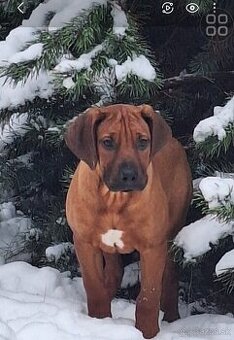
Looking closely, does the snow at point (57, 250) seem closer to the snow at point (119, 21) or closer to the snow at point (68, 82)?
the snow at point (68, 82)

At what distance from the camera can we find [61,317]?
3074 millimetres

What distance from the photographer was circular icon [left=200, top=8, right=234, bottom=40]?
11.0 ft

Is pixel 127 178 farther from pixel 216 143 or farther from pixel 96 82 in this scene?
pixel 96 82

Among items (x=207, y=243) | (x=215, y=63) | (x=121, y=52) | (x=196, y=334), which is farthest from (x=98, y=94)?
(x=196, y=334)

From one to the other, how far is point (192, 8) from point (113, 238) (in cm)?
96

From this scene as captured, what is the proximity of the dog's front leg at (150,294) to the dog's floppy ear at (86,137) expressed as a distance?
16.0 inches

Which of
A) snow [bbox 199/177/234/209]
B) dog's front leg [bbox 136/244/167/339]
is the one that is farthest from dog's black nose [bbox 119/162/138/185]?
dog's front leg [bbox 136/244/167/339]

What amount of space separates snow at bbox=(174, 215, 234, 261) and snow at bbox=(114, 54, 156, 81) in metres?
0.57

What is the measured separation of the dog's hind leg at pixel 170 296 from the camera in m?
3.36

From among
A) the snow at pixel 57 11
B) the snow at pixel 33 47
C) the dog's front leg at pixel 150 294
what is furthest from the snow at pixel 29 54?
the dog's front leg at pixel 150 294

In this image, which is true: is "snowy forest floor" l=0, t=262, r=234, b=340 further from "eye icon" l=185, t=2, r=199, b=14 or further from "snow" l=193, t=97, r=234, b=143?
"eye icon" l=185, t=2, r=199, b=14

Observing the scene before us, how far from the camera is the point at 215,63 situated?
3480mm

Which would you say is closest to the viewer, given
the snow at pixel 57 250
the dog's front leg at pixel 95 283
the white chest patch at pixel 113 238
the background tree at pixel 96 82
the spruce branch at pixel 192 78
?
the white chest patch at pixel 113 238

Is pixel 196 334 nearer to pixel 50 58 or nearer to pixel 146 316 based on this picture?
pixel 146 316
